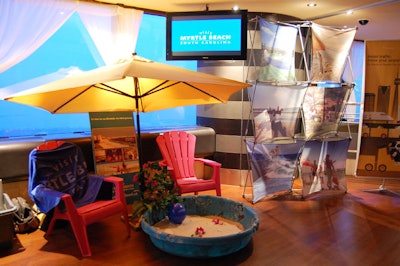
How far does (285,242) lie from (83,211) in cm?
177

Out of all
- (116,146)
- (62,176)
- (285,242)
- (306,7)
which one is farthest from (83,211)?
(306,7)

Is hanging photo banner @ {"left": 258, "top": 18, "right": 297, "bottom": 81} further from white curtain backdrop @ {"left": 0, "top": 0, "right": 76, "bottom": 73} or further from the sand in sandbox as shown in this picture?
white curtain backdrop @ {"left": 0, "top": 0, "right": 76, "bottom": 73}

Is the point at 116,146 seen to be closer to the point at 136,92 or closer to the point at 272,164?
the point at 136,92

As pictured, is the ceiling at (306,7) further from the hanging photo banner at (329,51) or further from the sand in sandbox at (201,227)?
the sand in sandbox at (201,227)

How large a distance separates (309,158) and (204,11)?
7.36 ft

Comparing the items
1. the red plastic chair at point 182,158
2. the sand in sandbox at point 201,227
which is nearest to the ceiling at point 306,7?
the red plastic chair at point 182,158

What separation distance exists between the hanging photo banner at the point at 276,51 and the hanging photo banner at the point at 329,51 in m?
0.27

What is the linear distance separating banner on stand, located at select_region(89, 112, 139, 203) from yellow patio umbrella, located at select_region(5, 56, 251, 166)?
0.47 metres

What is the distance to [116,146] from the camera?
3.92 metres

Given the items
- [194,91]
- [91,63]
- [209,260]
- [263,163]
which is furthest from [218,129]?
[209,260]

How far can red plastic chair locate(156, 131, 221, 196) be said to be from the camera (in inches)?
151

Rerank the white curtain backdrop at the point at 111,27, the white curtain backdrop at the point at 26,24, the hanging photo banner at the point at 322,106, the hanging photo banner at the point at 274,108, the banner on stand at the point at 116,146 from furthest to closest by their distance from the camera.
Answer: the hanging photo banner at the point at 322,106
the white curtain backdrop at the point at 111,27
the hanging photo banner at the point at 274,108
the banner on stand at the point at 116,146
the white curtain backdrop at the point at 26,24

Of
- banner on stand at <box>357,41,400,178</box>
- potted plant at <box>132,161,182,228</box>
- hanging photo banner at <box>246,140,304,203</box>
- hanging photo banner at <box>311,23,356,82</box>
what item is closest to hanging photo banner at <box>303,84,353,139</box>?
hanging photo banner at <box>311,23,356,82</box>

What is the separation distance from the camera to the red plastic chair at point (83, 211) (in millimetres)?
2723
